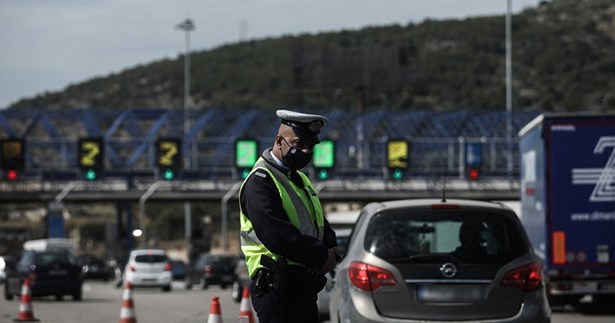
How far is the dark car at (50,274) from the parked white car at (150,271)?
947 cm

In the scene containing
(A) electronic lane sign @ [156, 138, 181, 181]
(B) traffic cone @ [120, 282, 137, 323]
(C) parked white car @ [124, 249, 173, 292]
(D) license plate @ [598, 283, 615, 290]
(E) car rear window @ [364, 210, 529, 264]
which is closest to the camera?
(E) car rear window @ [364, 210, 529, 264]

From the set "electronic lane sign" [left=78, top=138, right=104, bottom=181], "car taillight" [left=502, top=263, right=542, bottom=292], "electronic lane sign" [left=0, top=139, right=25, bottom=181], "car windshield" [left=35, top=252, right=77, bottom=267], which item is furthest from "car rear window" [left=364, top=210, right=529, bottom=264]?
"electronic lane sign" [left=78, top=138, right=104, bottom=181]

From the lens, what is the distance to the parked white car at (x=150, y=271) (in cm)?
4625

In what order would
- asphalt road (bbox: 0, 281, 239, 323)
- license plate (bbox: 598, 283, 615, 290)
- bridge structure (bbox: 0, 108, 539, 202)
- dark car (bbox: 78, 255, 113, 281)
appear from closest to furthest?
license plate (bbox: 598, 283, 615, 290) < asphalt road (bbox: 0, 281, 239, 323) < dark car (bbox: 78, 255, 113, 281) < bridge structure (bbox: 0, 108, 539, 202)

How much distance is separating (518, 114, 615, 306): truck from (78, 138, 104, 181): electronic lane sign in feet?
140

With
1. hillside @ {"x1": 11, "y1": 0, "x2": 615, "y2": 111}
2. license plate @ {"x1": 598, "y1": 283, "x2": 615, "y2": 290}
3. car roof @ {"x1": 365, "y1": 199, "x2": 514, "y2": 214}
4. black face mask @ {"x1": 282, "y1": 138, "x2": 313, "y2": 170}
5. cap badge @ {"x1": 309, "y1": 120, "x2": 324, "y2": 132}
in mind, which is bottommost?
→ license plate @ {"x1": 598, "y1": 283, "x2": 615, "y2": 290}

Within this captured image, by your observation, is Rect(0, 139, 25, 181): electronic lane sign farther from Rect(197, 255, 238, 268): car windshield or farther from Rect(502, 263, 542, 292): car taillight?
Rect(502, 263, 542, 292): car taillight

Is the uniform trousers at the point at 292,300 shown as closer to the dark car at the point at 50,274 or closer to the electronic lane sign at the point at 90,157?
the dark car at the point at 50,274

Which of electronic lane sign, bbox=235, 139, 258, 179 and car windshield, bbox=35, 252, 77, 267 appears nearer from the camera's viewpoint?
car windshield, bbox=35, 252, 77, 267

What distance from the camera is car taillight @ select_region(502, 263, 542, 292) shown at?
12.3 m

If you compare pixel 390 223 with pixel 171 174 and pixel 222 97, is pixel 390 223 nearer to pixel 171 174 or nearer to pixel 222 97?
pixel 171 174

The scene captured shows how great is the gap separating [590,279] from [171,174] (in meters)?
41.3

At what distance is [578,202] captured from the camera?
23.7 meters

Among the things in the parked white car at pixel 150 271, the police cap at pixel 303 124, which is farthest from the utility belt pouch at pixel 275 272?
the parked white car at pixel 150 271
